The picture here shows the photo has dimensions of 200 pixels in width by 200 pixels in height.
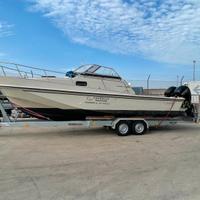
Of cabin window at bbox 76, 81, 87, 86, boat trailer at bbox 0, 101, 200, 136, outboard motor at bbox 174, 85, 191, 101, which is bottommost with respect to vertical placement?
boat trailer at bbox 0, 101, 200, 136

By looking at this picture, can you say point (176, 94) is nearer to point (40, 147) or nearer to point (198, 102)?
point (198, 102)

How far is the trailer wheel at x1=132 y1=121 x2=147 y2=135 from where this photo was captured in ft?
37.1

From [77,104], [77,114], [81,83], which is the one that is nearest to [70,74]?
[81,83]

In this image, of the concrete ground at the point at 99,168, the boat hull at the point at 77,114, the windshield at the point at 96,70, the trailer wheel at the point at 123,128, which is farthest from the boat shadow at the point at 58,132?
the windshield at the point at 96,70

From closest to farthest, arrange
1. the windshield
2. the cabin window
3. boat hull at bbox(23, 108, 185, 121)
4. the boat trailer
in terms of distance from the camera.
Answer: the boat trailer
boat hull at bbox(23, 108, 185, 121)
the cabin window
the windshield

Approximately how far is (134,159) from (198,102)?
8.74 m

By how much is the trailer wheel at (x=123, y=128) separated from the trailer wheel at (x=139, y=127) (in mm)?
199

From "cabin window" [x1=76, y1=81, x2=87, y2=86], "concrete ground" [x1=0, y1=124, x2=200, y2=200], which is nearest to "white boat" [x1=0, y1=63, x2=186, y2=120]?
"cabin window" [x1=76, y1=81, x2=87, y2=86]

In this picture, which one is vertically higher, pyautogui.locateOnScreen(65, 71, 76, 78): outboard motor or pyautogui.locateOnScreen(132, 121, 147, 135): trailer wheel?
pyautogui.locateOnScreen(65, 71, 76, 78): outboard motor

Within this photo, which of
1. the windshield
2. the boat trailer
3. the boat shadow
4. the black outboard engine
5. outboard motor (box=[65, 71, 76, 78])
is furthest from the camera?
the black outboard engine

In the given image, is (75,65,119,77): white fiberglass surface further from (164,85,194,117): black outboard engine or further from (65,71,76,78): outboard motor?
(164,85,194,117): black outboard engine

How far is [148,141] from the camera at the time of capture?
32.2 feet

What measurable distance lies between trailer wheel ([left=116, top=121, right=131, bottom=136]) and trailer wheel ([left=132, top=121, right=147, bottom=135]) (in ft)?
0.65

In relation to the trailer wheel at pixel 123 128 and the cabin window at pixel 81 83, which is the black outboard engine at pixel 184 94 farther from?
the cabin window at pixel 81 83
